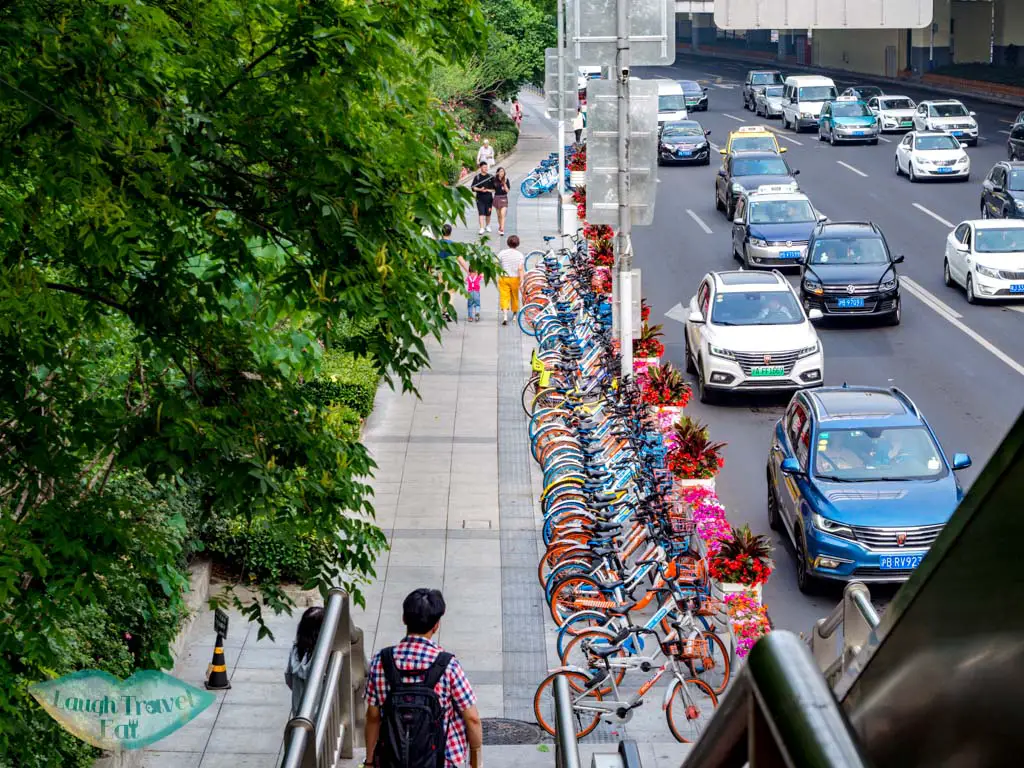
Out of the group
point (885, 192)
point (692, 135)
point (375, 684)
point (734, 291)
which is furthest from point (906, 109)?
point (375, 684)

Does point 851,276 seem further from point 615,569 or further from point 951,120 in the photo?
point 951,120

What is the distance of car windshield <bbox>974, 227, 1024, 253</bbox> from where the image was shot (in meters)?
27.1

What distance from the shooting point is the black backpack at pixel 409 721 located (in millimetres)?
6633

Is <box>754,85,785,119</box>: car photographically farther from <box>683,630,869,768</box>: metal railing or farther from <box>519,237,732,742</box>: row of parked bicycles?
<box>683,630,869,768</box>: metal railing

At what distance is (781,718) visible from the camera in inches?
43.0

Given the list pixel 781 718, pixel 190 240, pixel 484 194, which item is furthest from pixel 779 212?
pixel 781 718

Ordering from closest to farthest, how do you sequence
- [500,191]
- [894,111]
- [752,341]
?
[752,341], [500,191], [894,111]

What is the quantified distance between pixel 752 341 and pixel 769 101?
45.3 meters

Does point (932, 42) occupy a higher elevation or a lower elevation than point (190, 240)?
lower

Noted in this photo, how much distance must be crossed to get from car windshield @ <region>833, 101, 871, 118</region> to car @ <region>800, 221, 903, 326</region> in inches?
1108

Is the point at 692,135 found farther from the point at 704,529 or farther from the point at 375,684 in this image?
the point at 375,684

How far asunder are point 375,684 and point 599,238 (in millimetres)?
21449

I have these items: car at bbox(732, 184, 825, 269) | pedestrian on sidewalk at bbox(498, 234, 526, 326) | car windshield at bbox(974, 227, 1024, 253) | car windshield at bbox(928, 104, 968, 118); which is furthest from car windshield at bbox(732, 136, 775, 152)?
pedestrian on sidewalk at bbox(498, 234, 526, 326)

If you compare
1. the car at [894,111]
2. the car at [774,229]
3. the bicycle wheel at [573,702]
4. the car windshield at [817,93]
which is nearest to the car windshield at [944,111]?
the car at [894,111]
